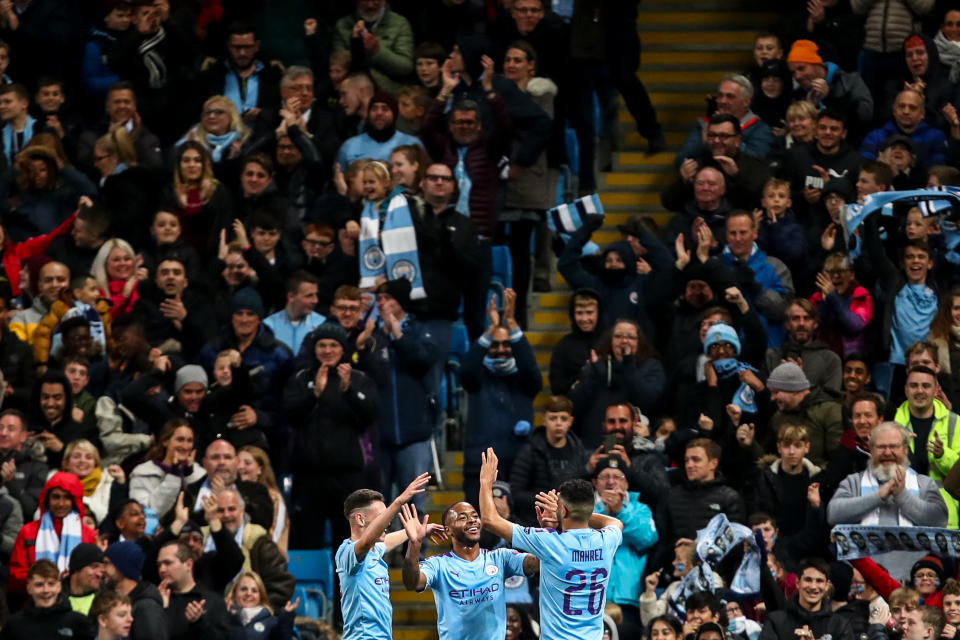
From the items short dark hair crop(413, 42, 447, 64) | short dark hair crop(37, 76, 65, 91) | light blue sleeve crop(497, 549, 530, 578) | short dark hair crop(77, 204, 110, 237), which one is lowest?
short dark hair crop(77, 204, 110, 237)

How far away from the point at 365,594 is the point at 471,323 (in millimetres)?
6675

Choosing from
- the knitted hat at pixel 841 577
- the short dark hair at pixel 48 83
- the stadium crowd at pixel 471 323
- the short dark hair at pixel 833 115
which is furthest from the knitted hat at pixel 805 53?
the short dark hair at pixel 48 83

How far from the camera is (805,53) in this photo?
2316 cm

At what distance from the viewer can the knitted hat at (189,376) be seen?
20.5m

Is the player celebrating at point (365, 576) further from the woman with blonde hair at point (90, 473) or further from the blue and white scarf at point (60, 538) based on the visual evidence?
the woman with blonde hair at point (90, 473)

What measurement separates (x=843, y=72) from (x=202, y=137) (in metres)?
6.22

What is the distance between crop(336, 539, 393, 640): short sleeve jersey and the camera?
15.6m

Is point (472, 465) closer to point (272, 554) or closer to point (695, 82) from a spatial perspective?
point (272, 554)

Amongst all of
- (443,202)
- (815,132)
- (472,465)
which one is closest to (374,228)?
(443,202)

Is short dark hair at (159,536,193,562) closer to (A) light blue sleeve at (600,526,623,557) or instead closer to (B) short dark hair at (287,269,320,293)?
(B) short dark hair at (287,269,320,293)

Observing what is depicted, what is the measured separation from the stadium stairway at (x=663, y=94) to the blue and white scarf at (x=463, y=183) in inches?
59.3

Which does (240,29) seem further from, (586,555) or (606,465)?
(586,555)

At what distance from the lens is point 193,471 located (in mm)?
19922

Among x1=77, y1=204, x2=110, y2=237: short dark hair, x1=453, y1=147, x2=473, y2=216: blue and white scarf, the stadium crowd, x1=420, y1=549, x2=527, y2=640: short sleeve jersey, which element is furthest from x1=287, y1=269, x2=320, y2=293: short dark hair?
x1=420, y1=549, x2=527, y2=640: short sleeve jersey
